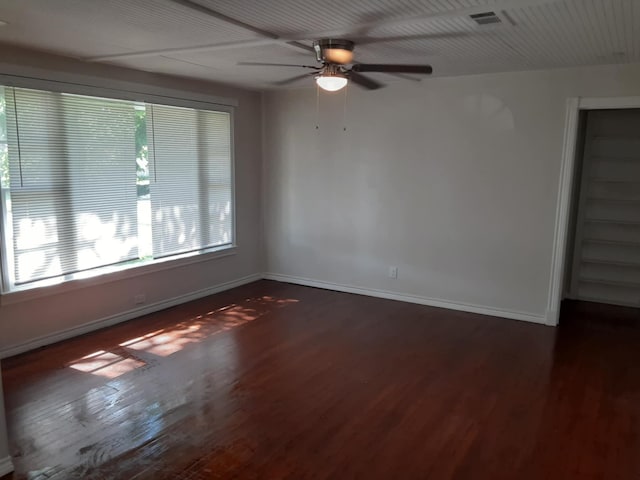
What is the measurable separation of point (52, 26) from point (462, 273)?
417cm

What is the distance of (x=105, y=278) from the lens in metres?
4.51

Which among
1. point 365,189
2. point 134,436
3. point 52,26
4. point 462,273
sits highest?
point 52,26

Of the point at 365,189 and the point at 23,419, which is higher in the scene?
the point at 365,189

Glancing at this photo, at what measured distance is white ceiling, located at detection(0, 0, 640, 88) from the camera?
2584 mm

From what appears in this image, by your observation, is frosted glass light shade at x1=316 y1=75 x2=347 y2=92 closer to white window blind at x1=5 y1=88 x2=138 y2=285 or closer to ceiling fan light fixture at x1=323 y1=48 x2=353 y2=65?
ceiling fan light fixture at x1=323 y1=48 x2=353 y2=65

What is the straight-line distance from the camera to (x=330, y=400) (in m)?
3.22

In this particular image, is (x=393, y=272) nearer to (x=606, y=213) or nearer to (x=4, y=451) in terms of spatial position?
(x=606, y=213)

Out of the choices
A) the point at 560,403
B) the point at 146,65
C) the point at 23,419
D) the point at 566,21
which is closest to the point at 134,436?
the point at 23,419

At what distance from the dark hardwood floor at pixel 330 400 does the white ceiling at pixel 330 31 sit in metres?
2.37

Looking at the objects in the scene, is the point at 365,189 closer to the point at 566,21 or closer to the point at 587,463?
the point at 566,21

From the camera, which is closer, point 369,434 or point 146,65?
point 369,434

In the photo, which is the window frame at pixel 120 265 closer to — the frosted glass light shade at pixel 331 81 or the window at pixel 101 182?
the window at pixel 101 182

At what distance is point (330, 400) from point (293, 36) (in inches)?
94.5

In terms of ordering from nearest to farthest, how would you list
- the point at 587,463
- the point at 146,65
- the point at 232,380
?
the point at 587,463, the point at 232,380, the point at 146,65
